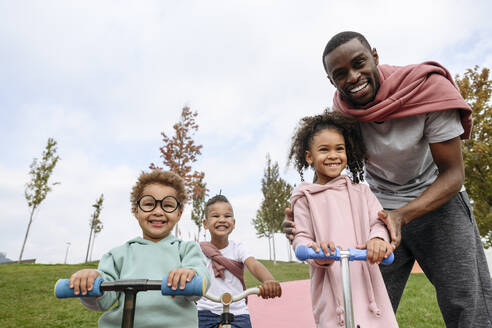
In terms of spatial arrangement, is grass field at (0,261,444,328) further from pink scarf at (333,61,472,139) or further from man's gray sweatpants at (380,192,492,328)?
pink scarf at (333,61,472,139)

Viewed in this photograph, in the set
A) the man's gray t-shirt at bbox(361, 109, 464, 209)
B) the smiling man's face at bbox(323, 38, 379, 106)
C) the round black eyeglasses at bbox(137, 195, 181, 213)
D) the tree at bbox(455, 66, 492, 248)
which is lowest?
the round black eyeglasses at bbox(137, 195, 181, 213)

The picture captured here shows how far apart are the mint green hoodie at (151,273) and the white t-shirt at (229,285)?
110 cm

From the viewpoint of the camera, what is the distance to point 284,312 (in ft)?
19.9

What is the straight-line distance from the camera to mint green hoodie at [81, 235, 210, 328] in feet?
6.32

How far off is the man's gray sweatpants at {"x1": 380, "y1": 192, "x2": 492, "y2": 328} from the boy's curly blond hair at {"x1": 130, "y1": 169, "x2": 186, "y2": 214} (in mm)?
1647

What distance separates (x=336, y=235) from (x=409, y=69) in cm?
123

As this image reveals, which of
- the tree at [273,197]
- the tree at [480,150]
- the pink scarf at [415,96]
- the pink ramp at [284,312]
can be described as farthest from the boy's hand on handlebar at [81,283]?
the tree at [273,197]

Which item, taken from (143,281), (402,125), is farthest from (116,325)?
(402,125)

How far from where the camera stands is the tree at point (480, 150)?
40.6ft

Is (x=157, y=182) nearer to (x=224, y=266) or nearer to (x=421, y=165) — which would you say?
(x=224, y=266)

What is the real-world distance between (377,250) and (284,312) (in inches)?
192

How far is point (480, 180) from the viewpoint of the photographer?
12766 millimetres

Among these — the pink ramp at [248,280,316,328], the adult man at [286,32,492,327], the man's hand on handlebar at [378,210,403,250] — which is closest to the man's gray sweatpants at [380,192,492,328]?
the adult man at [286,32,492,327]

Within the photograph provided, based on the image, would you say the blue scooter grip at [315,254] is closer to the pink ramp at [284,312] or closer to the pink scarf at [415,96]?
the pink scarf at [415,96]
